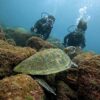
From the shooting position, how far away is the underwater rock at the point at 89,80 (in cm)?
387

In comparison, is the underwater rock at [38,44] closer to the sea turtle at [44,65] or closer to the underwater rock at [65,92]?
the sea turtle at [44,65]

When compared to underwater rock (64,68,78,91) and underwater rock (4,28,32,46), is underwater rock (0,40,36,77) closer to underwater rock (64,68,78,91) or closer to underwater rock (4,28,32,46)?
underwater rock (64,68,78,91)

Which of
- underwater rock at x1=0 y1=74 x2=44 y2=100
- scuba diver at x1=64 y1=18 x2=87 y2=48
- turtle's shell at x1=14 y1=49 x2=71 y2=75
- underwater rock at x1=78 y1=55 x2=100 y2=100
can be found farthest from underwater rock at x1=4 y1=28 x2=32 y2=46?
underwater rock at x1=0 y1=74 x2=44 y2=100

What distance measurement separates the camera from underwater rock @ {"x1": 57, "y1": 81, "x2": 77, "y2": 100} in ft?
13.7

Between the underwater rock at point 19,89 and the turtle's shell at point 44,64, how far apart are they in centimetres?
71

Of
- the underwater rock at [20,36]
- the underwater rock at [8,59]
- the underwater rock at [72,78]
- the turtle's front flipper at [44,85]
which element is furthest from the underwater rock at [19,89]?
the underwater rock at [20,36]

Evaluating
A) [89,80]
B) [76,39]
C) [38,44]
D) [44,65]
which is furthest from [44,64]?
[76,39]

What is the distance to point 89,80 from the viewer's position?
13.0 ft

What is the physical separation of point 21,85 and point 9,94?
28 centimetres

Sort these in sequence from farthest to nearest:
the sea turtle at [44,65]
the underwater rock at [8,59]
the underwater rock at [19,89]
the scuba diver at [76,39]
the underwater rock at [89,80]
Result: the scuba diver at [76,39] → the underwater rock at [8,59] → the sea turtle at [44,65] → the underwater rock at [89,80] → the underwater rock at [19,89]

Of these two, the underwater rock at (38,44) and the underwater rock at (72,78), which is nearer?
the underwater rock at (72,78)

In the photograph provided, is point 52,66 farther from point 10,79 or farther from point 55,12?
point 55,12

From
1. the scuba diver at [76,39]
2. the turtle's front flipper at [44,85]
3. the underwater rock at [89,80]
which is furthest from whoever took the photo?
the scuba diver at [76,39]

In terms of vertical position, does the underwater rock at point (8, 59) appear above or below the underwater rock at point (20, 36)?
above
